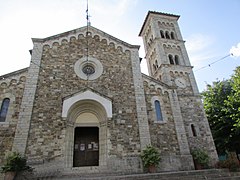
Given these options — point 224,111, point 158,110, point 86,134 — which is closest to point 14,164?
point 86,134

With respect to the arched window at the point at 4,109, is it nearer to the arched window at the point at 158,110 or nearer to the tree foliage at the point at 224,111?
the arched window at the point at 158,110

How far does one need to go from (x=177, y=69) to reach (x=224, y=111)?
5.58m

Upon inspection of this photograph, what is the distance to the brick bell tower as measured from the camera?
1245cm

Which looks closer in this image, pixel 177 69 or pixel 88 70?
pixel 88 70

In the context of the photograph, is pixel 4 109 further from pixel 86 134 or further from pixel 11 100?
pixel 86 134

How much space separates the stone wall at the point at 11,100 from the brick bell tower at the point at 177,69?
10.7m

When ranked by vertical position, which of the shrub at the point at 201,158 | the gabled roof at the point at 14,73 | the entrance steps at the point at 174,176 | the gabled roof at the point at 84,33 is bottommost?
the entrance steps at the point at 174,176

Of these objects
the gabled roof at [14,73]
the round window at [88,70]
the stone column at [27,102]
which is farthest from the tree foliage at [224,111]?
the gabled roof at [14,73]

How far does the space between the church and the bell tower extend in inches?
53.5

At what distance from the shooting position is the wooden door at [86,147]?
10102 mm

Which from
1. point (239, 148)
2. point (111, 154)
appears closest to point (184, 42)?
point (239, 148)

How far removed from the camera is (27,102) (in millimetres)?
9977

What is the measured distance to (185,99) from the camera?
13656 millimetres

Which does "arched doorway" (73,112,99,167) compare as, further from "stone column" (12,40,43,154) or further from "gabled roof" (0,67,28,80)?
"gabled roof" (0,67,28,80)
